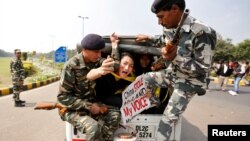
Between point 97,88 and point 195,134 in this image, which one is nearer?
point 97,88

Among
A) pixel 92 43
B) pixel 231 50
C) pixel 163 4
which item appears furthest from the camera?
pixel 231 50

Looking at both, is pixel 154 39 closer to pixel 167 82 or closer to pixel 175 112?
pixel 167 82

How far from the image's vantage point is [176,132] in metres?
3.46

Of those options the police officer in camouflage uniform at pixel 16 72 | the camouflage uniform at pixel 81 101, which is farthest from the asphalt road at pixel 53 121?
the camouflage uniform at pixel 81 101

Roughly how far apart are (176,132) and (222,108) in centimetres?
653

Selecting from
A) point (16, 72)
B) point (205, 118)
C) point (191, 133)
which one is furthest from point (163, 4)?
point (16, 72)

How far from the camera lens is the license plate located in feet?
11.6

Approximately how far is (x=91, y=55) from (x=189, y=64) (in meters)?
1.07

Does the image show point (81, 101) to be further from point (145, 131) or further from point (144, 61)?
point (144, 61)

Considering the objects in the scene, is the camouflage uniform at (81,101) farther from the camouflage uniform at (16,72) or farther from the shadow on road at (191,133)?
the camouflage uniform at (16,72)

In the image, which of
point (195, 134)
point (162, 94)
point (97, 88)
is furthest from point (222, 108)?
point (97, 88)

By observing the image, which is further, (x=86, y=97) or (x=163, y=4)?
(x=86, y=97)

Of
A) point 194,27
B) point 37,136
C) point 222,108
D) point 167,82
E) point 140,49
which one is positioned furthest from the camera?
point 222,108

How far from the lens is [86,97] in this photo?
343 centimetres
